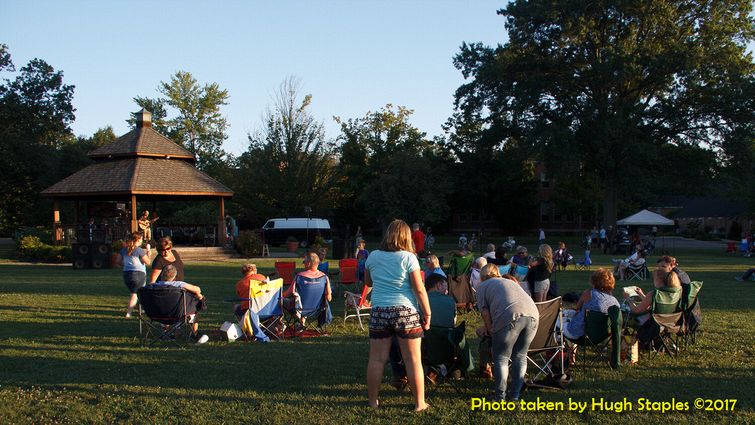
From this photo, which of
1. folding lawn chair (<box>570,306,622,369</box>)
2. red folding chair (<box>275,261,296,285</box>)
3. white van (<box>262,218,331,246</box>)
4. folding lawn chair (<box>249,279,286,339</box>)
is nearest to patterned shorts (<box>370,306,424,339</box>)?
folding lawn chair (<box>570,306,622,369</box>)

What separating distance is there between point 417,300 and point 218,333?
408 centimetres

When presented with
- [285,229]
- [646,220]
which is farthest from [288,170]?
[646,220]

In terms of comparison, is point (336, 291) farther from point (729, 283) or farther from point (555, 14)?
point (555, 14)

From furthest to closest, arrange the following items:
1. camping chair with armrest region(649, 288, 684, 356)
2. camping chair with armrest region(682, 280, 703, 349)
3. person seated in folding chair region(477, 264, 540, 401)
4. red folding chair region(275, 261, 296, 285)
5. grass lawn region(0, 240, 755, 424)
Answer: red folding chair region(275, 261, 296, 285)
camping chair with armrest region(682, 280, 703, 349)
camping chair with armrest region(649, 288, 684, 356)
person seated in folding chair region(477, 264, 540, 401)
grass lawn region(0, 240, 755, 424)

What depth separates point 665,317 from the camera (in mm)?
6949

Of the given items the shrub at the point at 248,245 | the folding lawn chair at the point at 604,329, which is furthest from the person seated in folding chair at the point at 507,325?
the shrub at the point at 248,245

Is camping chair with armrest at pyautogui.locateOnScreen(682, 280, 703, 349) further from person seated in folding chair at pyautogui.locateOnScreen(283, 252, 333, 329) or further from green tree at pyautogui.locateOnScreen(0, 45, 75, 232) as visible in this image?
green tree at pyautogui.locateOnScreen(0, 45, 75, 232)

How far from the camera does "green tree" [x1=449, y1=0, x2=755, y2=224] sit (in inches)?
1154

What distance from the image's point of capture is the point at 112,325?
29.3 feet

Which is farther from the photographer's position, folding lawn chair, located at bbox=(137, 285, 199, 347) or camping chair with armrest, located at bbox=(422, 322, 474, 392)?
folding lawn chair, located at bbox=(137, 285, 199, 347)

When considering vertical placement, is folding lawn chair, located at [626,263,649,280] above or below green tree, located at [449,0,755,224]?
below

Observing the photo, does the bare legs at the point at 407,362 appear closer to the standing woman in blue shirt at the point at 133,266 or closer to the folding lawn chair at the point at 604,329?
the folding lawn chair at the point at 604,329

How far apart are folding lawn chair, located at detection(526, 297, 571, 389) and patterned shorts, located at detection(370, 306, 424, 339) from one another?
4.71 feet

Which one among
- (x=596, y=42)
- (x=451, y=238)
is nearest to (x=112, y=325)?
(x=596, y=42)
